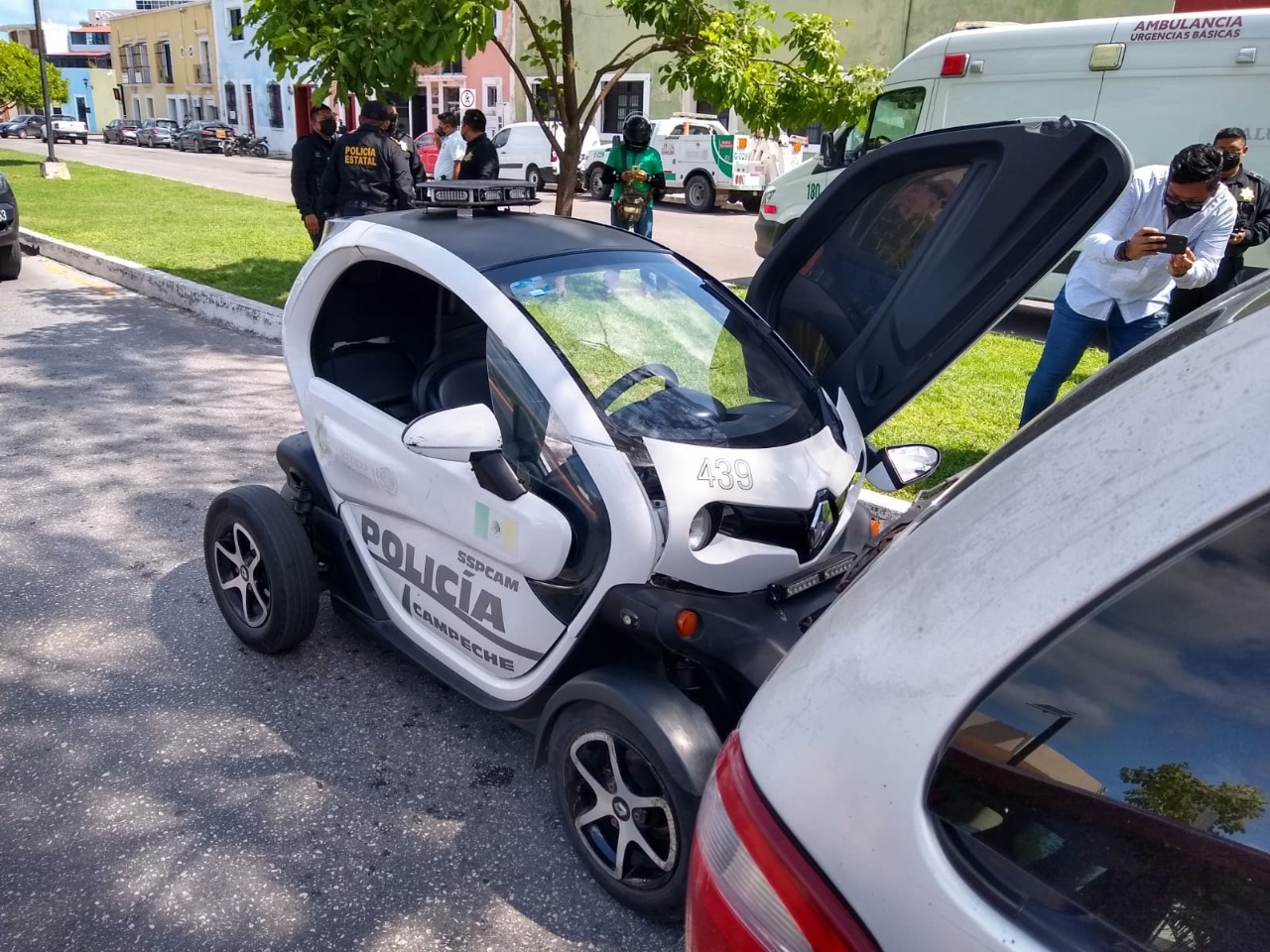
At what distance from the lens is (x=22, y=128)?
2100 inches

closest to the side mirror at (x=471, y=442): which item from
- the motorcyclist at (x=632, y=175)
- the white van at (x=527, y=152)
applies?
the motorcyclist at (x=632, y=175)

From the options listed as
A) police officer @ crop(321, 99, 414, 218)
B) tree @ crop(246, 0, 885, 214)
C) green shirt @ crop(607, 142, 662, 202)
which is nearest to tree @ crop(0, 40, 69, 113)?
police officer @ crop(321, 99, 414, 218)

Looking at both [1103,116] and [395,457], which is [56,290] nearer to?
[395,457]

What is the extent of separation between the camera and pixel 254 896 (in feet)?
7.67

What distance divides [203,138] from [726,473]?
163 ft

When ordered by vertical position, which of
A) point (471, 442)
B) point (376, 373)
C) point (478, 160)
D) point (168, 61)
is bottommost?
point (376, 373)

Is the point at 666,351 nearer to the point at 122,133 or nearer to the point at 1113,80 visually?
the point at 1113,80

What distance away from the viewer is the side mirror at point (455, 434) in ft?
7.39

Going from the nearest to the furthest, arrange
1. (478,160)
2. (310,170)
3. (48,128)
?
1. (310,170)
2. (478,160)
3. (48,128)

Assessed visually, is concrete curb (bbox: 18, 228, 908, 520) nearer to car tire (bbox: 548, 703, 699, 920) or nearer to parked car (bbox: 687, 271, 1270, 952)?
car tire (bbox: 548, 703, 699, 920)

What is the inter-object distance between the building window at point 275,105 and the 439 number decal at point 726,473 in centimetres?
5101

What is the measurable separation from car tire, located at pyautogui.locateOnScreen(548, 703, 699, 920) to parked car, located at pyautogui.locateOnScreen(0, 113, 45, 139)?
6243cm

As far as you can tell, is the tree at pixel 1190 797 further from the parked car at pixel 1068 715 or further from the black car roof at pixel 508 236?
the black car roof at pixel 508 236

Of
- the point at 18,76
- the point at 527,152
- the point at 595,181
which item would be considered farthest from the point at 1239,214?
the point at 18,76
